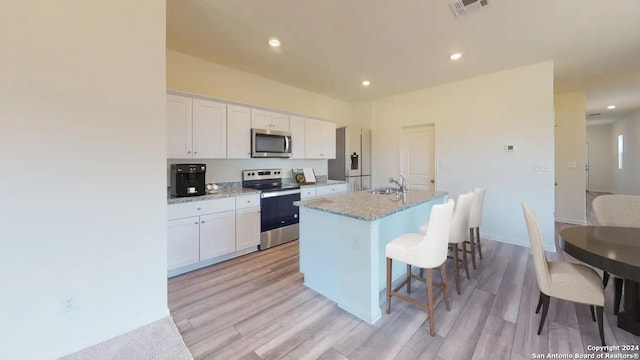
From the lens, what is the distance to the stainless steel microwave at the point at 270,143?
155 inches

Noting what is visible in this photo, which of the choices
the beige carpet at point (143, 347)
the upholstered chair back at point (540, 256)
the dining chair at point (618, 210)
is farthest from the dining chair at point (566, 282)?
the beige carpet at point (143, 347)

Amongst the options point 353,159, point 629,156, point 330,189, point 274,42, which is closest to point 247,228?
point 330,189

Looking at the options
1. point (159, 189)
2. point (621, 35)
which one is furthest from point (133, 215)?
point (621, 35)

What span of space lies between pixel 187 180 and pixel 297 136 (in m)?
2.04

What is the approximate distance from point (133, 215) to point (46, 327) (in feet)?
2.78

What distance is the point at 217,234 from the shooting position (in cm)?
329

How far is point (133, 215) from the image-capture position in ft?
6.61

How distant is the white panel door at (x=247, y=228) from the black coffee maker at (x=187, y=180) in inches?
23.4

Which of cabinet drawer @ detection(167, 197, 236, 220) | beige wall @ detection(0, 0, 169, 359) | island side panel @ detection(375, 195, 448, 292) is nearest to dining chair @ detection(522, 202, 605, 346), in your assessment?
island side panel @ detection(375, 195, 448, 292)

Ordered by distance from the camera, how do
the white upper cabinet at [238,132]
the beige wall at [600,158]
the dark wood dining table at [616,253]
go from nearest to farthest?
the dark wood dining table at [616,253] → the white upper cabinet at [238,132] → the beige wall at [600,158]

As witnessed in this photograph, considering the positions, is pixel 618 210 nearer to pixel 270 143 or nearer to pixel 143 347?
pixel 270 143

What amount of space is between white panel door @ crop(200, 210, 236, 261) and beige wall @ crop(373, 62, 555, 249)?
379cm

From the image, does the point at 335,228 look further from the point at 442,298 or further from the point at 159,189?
the point at 159,189

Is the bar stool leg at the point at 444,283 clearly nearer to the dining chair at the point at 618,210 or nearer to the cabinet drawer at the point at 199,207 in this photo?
the dining chair at the point at 618,210
